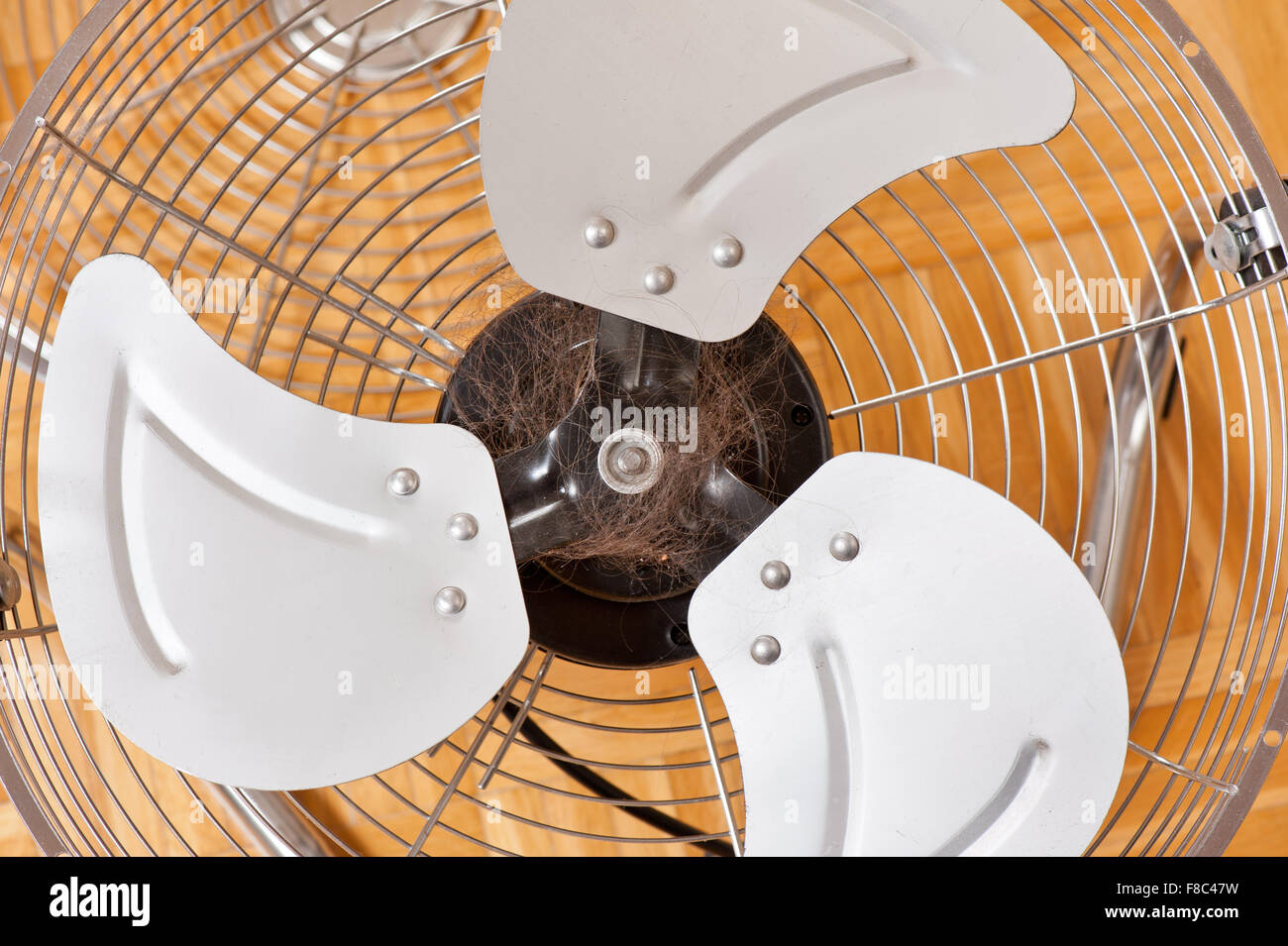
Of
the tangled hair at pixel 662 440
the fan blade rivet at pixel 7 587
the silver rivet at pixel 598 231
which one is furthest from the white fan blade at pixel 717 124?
the fan blade rivet at pixel 7 587

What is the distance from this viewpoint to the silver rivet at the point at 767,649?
56cm

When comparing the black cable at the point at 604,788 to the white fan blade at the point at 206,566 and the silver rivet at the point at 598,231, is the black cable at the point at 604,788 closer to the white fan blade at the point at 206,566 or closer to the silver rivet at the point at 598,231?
the white fan blade at the point at 206,566

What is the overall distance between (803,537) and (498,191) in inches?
9.4

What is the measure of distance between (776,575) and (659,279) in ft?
0.55

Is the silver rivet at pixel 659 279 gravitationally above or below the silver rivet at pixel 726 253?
below

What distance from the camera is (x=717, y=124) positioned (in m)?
0.52

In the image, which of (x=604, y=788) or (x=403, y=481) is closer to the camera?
(x=403, y=481)

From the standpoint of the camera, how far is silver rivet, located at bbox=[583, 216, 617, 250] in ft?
1.75

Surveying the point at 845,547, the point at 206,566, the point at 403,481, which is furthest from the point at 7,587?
the point at 845,547

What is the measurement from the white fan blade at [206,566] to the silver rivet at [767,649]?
16cm

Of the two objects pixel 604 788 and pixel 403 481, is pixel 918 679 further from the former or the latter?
pixel 604 788
